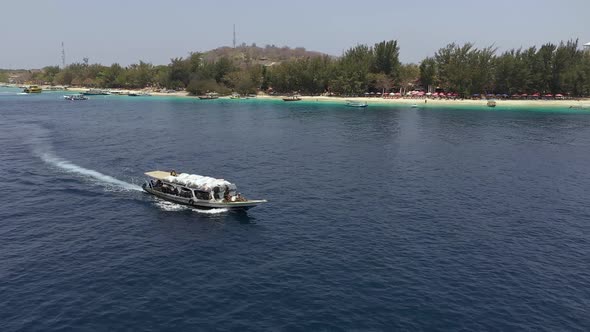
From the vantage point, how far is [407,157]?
10950 centimetres

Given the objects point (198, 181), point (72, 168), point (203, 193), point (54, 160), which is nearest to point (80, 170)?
point (72, 168)

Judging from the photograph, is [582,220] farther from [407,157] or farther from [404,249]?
[407,157]

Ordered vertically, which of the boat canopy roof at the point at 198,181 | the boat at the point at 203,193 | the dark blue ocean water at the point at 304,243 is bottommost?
the dark blue ocean water at the point at 304,243

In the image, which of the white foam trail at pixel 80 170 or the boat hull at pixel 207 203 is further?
the white foam trail at pixel 80 170

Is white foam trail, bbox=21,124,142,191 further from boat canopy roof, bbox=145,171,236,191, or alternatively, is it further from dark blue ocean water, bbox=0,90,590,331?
boat canopy roof, bbox=145,171,236,191

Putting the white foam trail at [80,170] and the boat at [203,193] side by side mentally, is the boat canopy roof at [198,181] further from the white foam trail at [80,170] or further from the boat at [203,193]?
the white foam trail at [80,170]

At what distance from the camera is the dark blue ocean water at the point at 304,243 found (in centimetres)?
4091

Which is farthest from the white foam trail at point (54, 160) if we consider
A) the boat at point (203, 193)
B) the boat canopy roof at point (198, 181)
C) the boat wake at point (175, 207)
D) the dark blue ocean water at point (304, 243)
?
the boat at point (203, 193)

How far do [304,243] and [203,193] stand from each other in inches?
817

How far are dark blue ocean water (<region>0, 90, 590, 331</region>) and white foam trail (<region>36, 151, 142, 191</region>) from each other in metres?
0.61

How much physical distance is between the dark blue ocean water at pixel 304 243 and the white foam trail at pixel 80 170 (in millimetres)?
607

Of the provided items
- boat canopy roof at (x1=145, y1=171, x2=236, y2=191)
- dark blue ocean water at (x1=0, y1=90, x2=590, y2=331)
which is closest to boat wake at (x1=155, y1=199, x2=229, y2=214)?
dark blue ocean water at (x1=0, y1=90, x2=590, y2=331)

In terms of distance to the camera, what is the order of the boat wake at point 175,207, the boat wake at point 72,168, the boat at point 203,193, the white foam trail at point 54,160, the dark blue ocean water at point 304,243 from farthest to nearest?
the white foam trail at point 54,160, the boat wake at point 72,168, the boat wake at point 175,207, the boat at point 203,193, the dark blue ocean water at point 304,243

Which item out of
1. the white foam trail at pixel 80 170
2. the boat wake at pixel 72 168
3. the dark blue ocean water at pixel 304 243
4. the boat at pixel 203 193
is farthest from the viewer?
the white foam trail at pixel 80 170
